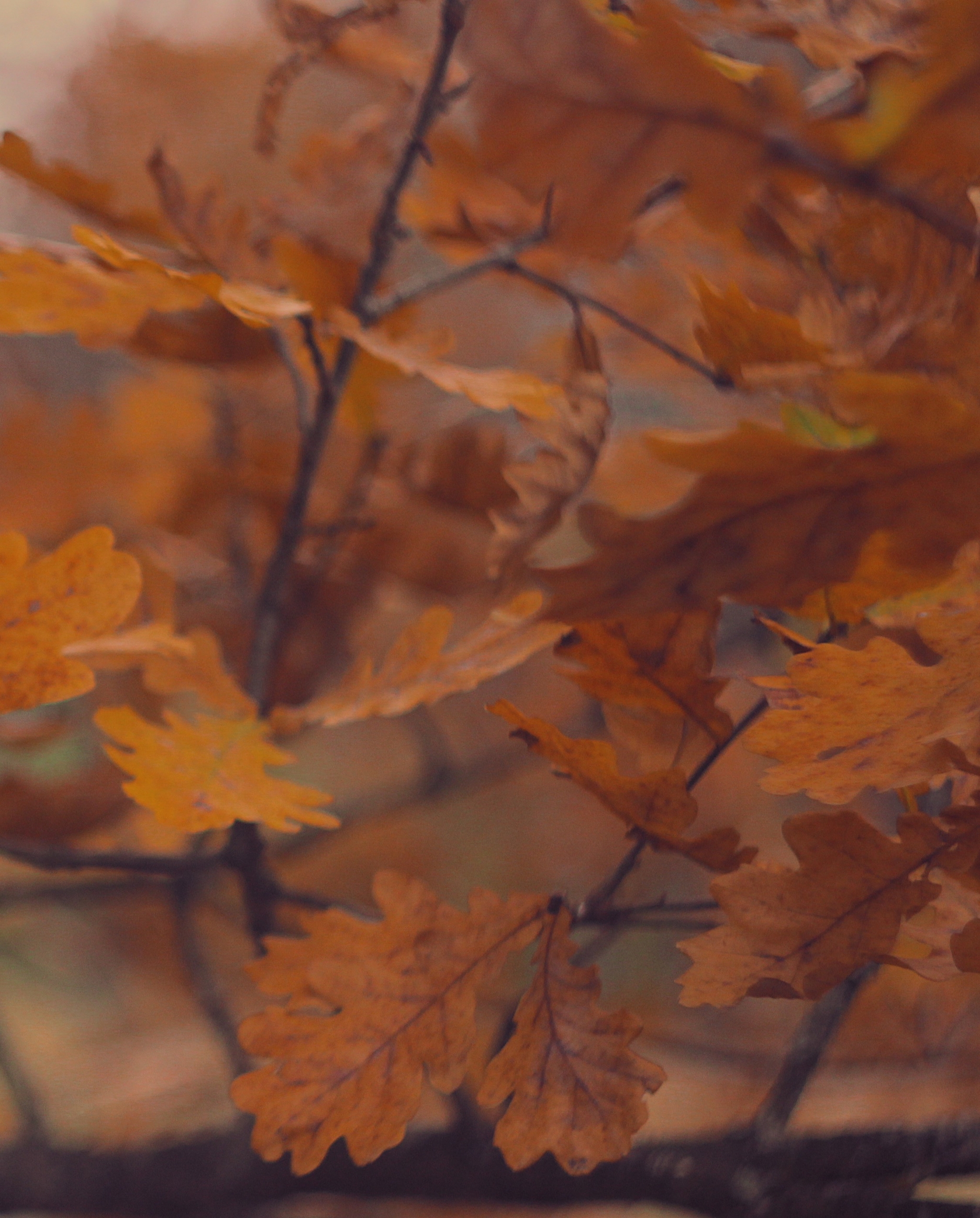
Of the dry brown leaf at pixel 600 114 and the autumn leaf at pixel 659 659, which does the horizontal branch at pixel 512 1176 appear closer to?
the autumn leaf at pixel 659 659

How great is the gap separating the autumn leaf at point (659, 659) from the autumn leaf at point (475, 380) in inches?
2.7

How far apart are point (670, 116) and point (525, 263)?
0.28m

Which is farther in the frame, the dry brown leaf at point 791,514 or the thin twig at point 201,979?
the thin twig at point 201,979

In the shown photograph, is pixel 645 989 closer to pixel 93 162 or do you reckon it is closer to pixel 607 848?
pixel 607 848

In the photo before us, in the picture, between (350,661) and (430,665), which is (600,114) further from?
(350,661)

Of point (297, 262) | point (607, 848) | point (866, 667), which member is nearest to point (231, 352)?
point (297, 262)

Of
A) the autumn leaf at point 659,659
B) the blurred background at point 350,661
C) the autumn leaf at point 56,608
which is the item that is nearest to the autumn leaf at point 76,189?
the blurred background at point 350,661

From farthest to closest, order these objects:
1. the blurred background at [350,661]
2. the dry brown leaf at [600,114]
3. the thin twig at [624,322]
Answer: the blurred background at [350,661]
the thin twig at [624,322]
the dry brown leaf at [600,114]

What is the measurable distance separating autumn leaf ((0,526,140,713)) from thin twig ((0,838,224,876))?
140mm

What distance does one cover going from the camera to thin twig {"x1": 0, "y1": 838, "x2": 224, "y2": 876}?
36 cm

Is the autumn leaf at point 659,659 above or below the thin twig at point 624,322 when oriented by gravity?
below

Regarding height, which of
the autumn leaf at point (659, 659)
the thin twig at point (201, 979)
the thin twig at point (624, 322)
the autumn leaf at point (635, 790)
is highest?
the thin twig at point (624, 322)

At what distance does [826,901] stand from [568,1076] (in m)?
0.09

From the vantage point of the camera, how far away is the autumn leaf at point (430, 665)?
27cm
